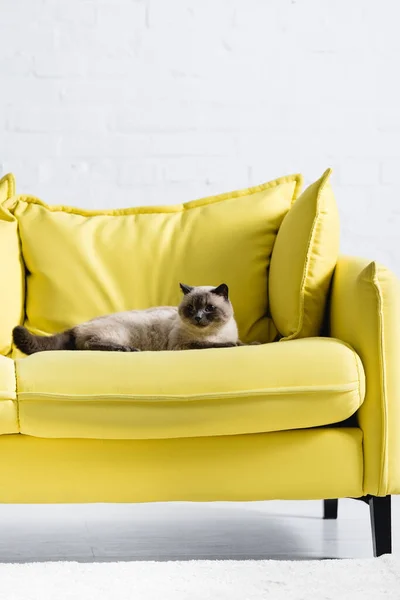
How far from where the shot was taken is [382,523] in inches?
76.0

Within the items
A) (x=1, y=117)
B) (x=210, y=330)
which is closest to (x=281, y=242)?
(x=210, y=330)

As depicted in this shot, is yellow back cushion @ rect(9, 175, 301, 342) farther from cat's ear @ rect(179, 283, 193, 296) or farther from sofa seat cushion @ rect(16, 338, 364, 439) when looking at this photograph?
sofa seat cushion @ rect(16, 338, 364, 439)

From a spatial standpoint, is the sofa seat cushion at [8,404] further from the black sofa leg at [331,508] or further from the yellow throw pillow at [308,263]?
the black sofa leg at [331,508]

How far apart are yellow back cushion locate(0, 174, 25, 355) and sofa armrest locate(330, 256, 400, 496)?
1.01 meters

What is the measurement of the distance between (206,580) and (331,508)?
2.64 ft

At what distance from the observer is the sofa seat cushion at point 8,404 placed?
182cm

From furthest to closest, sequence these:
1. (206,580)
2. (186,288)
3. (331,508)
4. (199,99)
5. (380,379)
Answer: (199,99), (331,508), (186,288), (380,379), (206,580)

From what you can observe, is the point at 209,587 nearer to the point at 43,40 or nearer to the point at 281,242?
the point at 281,242

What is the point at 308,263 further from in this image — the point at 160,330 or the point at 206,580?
the point at 206,580

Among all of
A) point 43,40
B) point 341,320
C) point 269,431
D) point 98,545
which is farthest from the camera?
point 43,40

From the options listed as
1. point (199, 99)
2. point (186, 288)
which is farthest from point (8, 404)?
point (199, 99)

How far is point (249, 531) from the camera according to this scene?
7.81ft

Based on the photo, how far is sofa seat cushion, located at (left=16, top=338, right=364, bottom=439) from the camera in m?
1.82

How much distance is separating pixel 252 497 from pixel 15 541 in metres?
0.72
